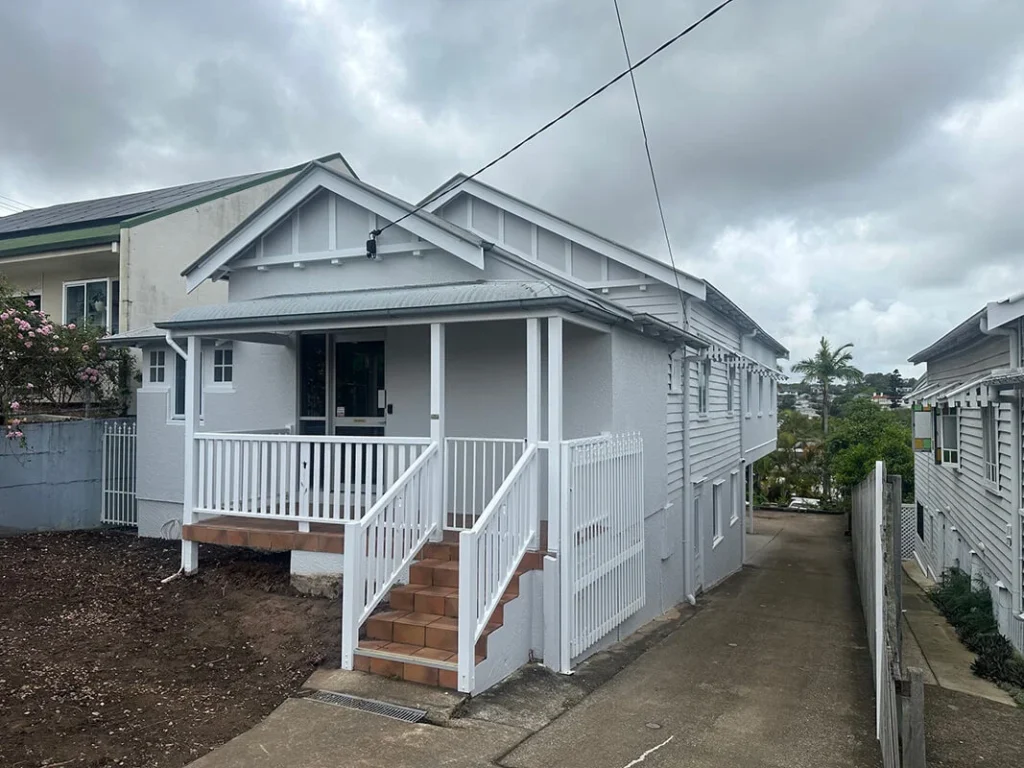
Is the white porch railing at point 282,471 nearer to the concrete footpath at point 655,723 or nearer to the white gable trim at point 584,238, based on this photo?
the concrete footpath at point 655,723

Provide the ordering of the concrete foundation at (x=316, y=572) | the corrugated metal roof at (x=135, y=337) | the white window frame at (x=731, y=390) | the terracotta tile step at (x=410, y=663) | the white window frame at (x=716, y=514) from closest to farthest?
the terracotta tile step at (x=410, y=663)
the concrete foundation at (x=316, y=572)
the corrugated metal roof at (x=135, y=337)
the white window frame at (x=716, y=514)
the white window frame at (x=731, y=390)

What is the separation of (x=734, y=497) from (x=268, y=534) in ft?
40.0

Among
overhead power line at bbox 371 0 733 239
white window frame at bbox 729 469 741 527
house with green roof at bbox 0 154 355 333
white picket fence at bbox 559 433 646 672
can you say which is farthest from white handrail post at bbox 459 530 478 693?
white window frame at bbox 729 469 741 527

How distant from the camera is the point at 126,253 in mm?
13008

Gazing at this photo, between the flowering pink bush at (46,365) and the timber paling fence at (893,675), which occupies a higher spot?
the flowering pink bush at (46,365)

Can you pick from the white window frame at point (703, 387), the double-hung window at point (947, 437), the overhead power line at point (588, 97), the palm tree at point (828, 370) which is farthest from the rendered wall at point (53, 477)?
the palm tree at point (828, 370)

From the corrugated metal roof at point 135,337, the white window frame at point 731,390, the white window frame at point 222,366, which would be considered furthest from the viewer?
the white window frame at point 731,390

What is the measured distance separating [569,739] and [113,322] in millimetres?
13202

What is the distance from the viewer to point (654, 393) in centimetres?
985

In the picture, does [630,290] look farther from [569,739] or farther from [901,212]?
[901,212]

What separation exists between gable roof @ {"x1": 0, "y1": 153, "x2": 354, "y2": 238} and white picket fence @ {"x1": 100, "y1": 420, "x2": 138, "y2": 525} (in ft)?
14.8

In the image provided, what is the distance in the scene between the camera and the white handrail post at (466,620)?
5.38 m

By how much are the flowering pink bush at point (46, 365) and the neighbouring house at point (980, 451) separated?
12.9m

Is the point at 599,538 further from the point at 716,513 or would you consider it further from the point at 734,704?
the point at 716,513
